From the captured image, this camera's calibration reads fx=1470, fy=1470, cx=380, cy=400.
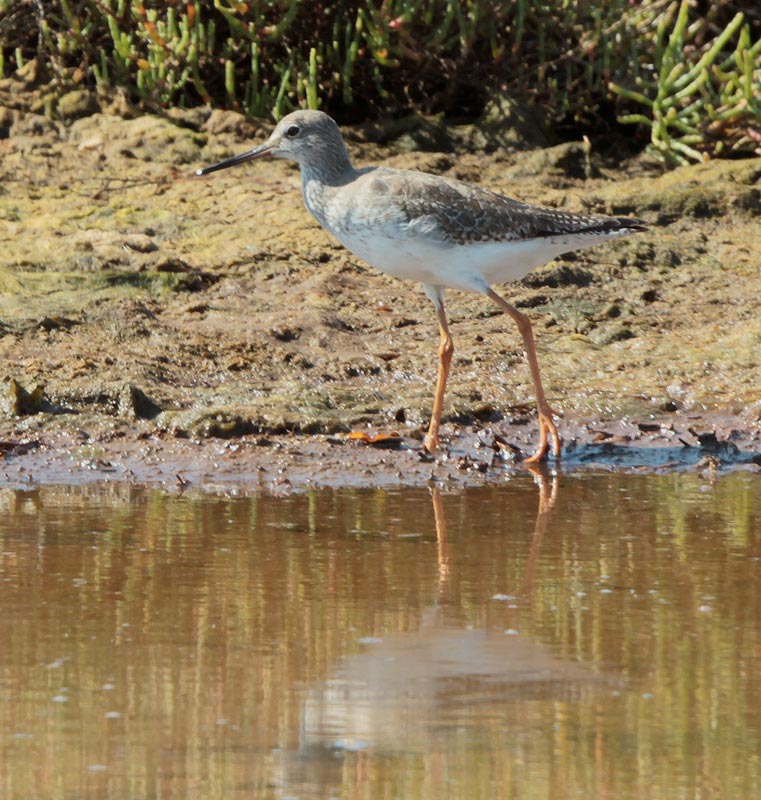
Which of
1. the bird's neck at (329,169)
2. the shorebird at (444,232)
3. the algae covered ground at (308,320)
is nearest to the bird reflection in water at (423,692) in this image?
the algae covered ground at (308,320)

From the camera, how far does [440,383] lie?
258 inches

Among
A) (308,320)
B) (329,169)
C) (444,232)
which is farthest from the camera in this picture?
(308,320)

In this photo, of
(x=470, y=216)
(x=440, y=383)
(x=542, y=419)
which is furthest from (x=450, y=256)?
(x=542, y=419)

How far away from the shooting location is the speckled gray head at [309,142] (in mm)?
7125

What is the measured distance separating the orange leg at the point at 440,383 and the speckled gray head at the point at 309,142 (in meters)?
0.89

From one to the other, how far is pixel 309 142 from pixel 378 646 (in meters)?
3.86

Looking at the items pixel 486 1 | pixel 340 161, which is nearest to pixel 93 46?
pixel 486 1

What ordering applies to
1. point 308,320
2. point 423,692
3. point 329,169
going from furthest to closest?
point 308,320 → point 329,169 → point 423,692

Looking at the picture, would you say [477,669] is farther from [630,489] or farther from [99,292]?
[99,292]

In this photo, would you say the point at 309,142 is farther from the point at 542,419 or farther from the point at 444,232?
the point at 542,419

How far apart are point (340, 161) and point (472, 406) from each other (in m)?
1.39

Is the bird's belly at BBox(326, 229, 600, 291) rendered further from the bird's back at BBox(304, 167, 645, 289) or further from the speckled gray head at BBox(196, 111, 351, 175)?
the speckled gray head at BBox(196, 111, 351, 175)

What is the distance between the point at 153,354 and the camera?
23.2ft

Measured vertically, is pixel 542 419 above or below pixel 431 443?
above
